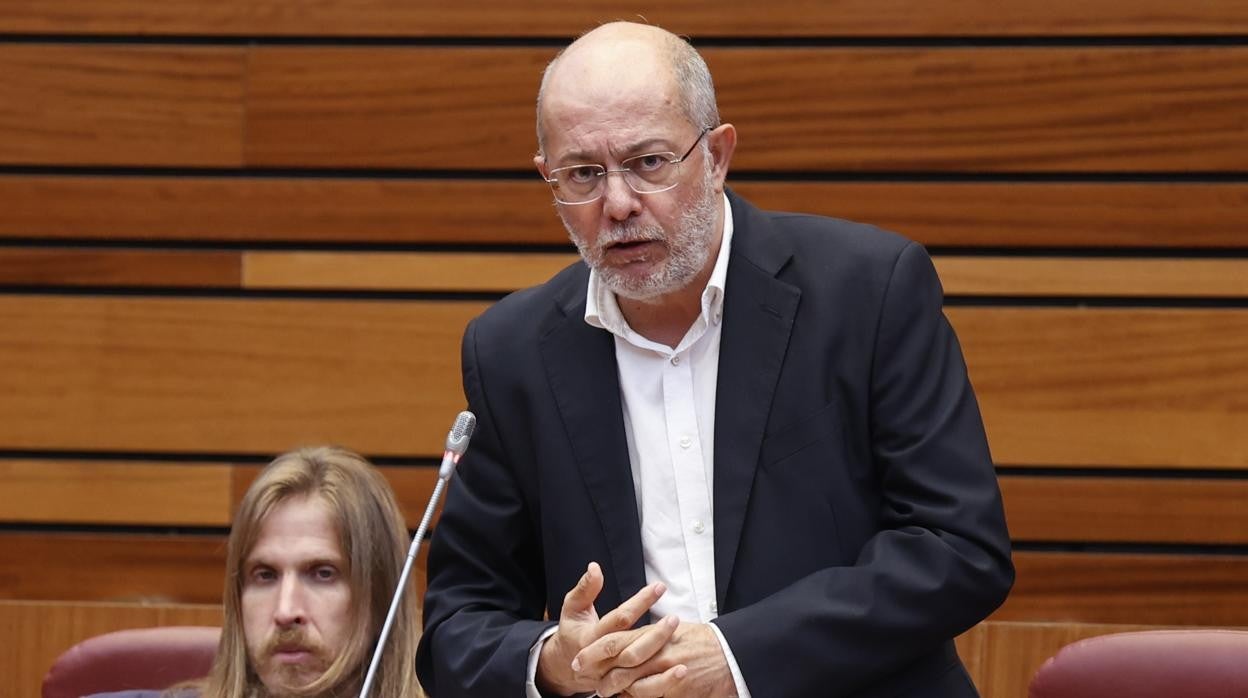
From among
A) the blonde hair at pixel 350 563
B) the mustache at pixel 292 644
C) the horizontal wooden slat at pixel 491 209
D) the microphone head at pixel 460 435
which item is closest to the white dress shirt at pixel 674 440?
the microphone head at pixel 460 435

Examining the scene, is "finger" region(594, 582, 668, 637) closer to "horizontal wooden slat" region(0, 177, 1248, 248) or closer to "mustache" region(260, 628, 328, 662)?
"mustache" region(260, 628, 328, 662)

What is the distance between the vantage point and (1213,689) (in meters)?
2.45

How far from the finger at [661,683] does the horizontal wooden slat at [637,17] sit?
2.23 meters

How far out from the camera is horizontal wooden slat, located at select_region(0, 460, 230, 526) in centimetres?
382

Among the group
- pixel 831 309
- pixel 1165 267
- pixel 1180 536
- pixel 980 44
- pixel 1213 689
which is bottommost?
pixel 1213 689

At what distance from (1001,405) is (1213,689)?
1217 mm

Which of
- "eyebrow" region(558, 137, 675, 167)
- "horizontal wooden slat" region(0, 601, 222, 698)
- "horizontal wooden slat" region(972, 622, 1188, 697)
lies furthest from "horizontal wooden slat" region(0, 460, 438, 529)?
"eyebrow" region(558, 137, 675, 167)

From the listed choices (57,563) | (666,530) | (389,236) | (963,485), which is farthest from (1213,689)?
(57,563)

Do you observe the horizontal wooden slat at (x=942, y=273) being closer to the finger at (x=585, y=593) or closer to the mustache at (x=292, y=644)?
the mustache at (x=292, y=644)

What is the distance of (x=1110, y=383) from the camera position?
356cm

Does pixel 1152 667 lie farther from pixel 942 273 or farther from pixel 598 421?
pixel 942 273

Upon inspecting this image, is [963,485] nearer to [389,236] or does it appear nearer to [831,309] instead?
[831,309]

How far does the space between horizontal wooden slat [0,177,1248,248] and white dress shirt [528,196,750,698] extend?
1625 millimetres

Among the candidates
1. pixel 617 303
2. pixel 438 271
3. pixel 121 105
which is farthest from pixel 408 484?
pixel 617 303
